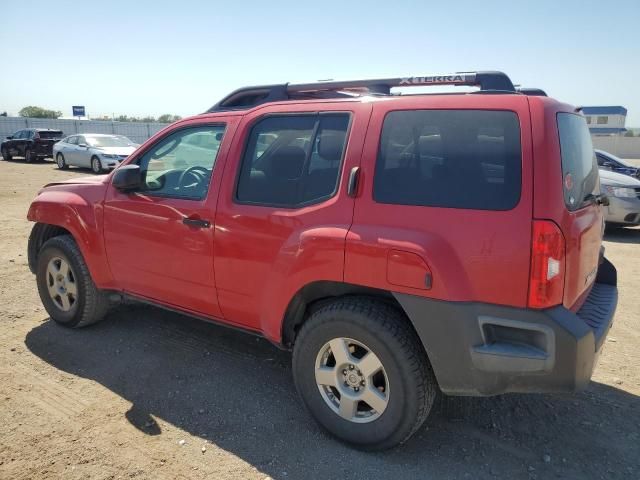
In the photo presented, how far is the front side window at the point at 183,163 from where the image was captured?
11.3ft

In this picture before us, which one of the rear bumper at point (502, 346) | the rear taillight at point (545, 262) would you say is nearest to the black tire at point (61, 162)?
the rear bumper at point (502, 346)

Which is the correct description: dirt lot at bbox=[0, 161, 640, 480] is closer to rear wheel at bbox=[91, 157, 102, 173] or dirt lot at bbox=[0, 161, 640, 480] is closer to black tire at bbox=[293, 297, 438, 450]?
black tire at bbox=[293, 297, 438, 450]

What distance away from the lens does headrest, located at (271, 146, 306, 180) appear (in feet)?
9.86

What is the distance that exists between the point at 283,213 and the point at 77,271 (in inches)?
89.4

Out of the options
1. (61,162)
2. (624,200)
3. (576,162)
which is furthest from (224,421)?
(61,162)

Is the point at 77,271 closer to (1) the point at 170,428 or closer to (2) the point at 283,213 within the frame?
(1) the point at 170,428

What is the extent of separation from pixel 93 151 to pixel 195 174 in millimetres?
17612

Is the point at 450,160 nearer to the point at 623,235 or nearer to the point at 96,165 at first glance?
the point at 623,235

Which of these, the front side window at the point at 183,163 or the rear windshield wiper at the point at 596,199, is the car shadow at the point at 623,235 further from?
the front side window at the point at 183,163

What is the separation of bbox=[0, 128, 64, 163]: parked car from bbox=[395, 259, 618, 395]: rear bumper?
2570 centimetres

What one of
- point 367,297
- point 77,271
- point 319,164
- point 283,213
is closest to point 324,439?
point 367,297

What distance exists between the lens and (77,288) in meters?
4.27

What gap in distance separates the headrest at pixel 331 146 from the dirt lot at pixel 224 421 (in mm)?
1624

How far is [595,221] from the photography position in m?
2.82
